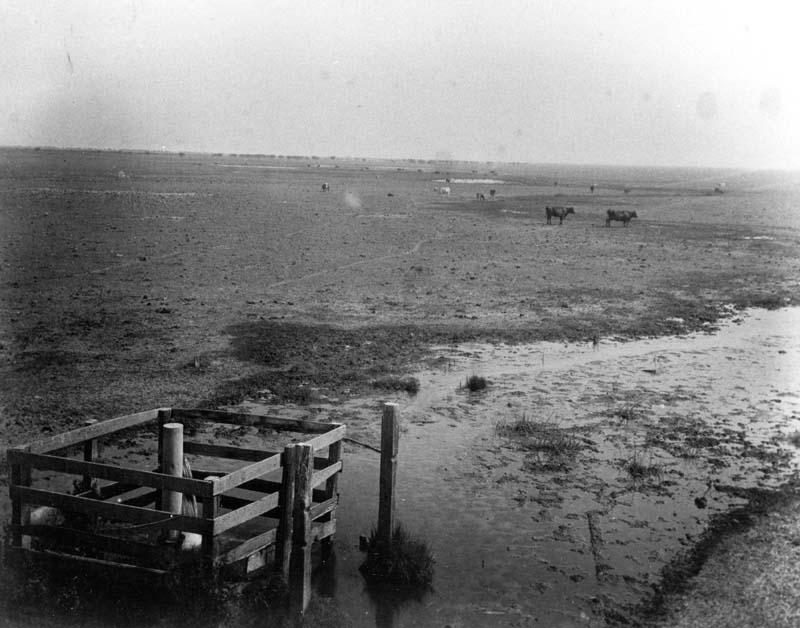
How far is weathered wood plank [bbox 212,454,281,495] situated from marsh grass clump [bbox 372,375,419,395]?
19.1 ft

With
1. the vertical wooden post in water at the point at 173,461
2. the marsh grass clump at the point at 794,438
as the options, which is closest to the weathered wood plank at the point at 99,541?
the vertical wooden post in water at the point at 173,461

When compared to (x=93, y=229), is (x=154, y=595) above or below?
below

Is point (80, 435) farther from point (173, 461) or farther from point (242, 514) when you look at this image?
point (242, 514)

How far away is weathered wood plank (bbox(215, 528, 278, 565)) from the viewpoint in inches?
304

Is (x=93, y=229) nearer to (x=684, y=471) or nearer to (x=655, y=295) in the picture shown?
(x=655, y=295)

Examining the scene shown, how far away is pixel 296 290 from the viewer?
72.8ft

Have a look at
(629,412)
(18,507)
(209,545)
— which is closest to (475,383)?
(629,412)

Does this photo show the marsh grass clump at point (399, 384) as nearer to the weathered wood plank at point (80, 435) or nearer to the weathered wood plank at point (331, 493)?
the weathered wood plank at point (331, 493)

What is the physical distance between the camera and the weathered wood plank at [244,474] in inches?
298

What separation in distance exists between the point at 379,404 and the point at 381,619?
5.92 meters

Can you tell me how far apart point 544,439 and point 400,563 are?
4425 millimetres

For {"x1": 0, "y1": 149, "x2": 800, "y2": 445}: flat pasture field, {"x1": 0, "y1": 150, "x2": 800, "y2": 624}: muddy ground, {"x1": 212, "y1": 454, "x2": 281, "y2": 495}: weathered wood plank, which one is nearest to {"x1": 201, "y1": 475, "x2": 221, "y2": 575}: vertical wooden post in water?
{"x1": 212, "y1": 454, "x2": 281, "y2": 495}: weathered wood plank

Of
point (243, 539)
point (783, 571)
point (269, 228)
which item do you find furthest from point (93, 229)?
point (783, 571)

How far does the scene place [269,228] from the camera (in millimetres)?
35594
